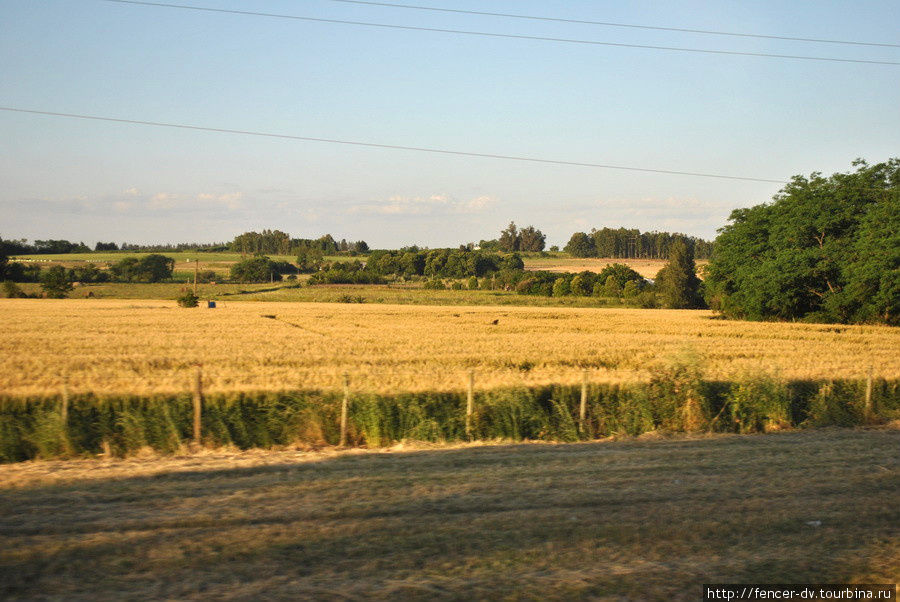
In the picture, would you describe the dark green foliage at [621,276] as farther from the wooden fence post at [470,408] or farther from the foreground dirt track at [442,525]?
the foreground dirt track at [442,525]

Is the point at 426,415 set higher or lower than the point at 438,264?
lower

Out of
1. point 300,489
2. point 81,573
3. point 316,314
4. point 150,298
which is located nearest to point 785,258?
point 316,314

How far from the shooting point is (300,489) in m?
8.98

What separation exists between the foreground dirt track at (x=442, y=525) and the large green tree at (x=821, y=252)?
4085cm

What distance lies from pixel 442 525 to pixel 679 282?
8384cm

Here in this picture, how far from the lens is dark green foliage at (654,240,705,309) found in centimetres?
8644

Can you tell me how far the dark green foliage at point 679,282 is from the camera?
3403 inches

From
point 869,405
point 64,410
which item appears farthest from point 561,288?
point 64,410

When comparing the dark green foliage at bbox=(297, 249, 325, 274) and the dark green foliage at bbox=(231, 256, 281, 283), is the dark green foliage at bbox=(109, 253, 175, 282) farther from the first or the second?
the dark green foliage at bbox=(297, 249, 325, 274)

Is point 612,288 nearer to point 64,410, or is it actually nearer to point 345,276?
point 345,276

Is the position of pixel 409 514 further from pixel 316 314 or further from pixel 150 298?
pixel 150 298

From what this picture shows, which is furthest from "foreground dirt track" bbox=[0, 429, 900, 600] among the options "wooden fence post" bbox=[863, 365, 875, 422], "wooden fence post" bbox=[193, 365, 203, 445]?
"wooden fence post" bbox=[863, 365, 875, 422]

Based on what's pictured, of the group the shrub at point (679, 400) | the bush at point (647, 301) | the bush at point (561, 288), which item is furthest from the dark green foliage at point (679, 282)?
the shrub at point (679, 400)

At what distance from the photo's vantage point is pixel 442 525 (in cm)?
768
